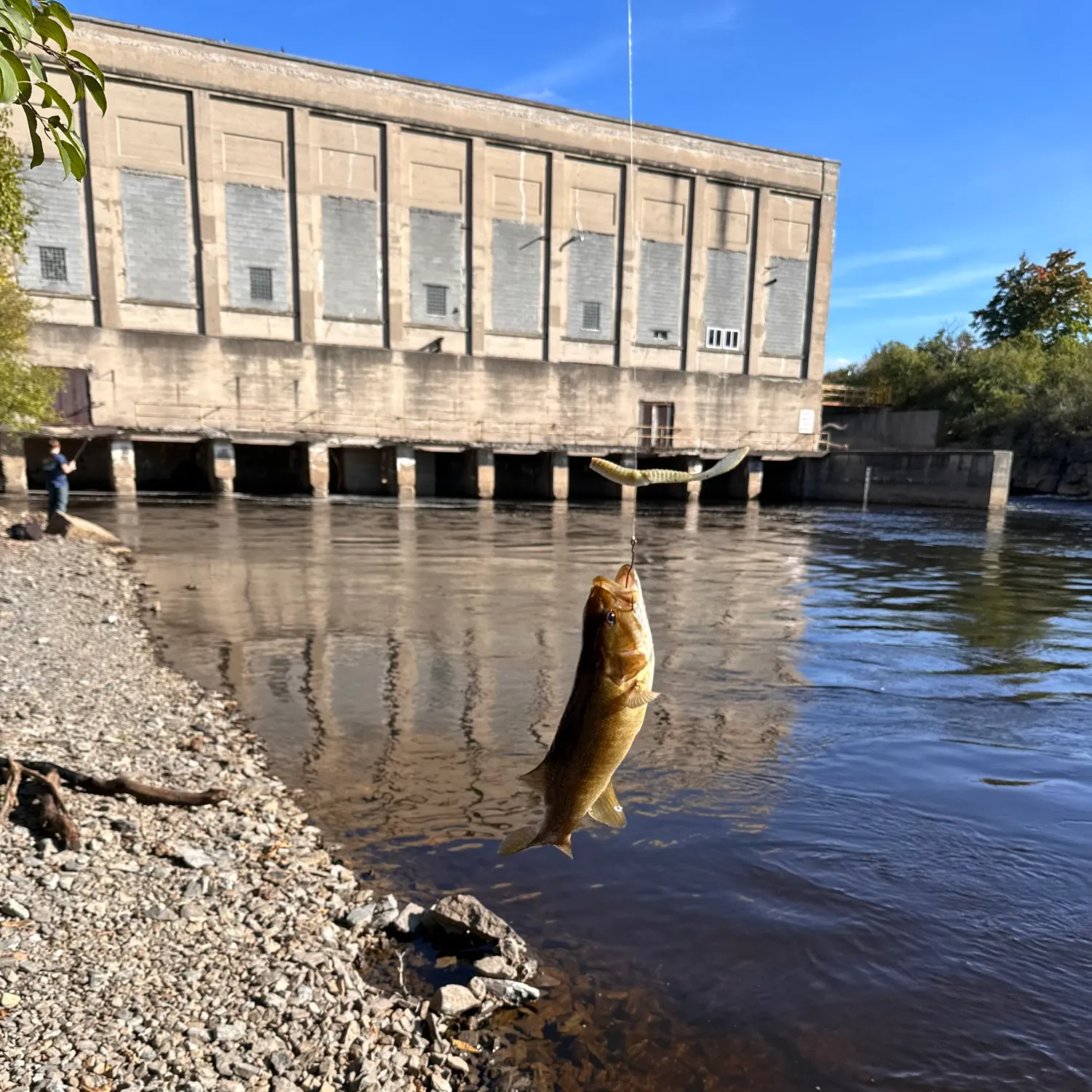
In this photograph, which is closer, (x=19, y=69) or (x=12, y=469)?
(x=19, y=69)

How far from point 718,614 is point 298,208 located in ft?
111

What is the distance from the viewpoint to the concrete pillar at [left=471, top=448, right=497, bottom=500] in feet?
139

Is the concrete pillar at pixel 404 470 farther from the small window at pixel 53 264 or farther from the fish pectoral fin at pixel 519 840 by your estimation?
the fish pectoral fin at pixel 519 840

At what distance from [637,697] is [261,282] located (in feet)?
136

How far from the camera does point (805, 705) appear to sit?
9.20m

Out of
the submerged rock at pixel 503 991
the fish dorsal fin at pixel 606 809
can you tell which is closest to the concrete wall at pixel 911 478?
the submerged rock at pixel 503 991

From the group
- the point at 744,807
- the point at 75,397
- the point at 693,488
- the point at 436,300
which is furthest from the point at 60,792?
the point at 693,488

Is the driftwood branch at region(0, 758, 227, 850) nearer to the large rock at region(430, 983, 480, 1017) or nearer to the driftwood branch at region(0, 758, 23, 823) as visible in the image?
the driftwood branch at region(0, 758, 23, 823)

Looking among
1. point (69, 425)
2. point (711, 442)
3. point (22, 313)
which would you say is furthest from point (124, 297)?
point (711, 442)

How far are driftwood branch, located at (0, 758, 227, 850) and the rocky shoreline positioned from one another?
64 millimetres

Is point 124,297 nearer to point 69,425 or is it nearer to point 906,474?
point 69,425

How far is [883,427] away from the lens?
Result: 66.6 meters

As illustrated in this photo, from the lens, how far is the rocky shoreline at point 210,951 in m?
3.29

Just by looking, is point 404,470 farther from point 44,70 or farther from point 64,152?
point 44,70
